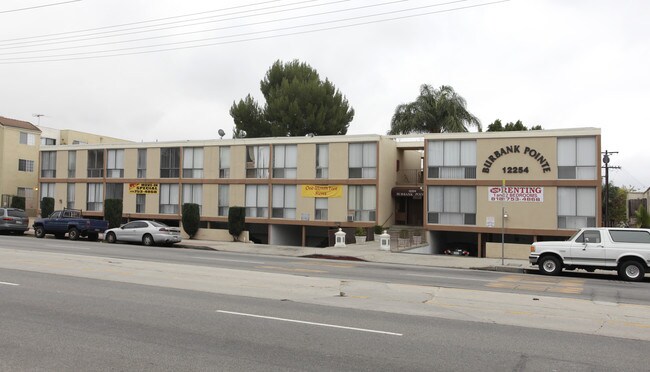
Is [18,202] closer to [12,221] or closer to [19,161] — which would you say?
[19,161]

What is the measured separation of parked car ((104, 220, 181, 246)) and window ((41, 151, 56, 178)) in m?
20.3

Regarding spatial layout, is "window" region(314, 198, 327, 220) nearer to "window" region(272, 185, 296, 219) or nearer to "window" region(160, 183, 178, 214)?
"window" region(272, 185, 296, 219)

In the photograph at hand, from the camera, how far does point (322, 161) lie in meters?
37.7

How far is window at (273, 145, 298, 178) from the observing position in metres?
38.5

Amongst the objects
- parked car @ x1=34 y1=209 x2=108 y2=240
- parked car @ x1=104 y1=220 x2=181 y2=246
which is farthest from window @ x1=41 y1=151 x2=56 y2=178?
parked car @ x1=104 y1=220 x2=181 y2=246

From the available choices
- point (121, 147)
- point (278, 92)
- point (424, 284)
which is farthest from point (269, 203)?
point (424, 284)

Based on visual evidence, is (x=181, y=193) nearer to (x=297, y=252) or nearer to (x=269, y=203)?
(x=269, y=203)

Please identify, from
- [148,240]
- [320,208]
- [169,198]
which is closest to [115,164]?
[169,198]

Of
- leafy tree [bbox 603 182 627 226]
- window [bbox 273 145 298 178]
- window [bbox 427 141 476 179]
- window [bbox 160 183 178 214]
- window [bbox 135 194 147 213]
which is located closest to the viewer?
window [bbox 427 141 476 179]

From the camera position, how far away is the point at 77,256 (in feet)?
64.8

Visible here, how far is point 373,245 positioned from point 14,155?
3860 cm

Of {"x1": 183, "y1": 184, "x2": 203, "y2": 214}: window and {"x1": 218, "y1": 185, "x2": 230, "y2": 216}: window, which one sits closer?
{"x1": 218, "y1": 185, "x2": 230, "y2": 216}: window

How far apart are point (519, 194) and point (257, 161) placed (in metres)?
17.8

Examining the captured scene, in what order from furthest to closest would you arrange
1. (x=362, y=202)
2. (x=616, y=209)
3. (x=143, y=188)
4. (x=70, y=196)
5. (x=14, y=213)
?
(x=616, y=209) → (x=70, y=196) → (x=143, y=188) → (x=362, y=202) → (x=14, y=213)
